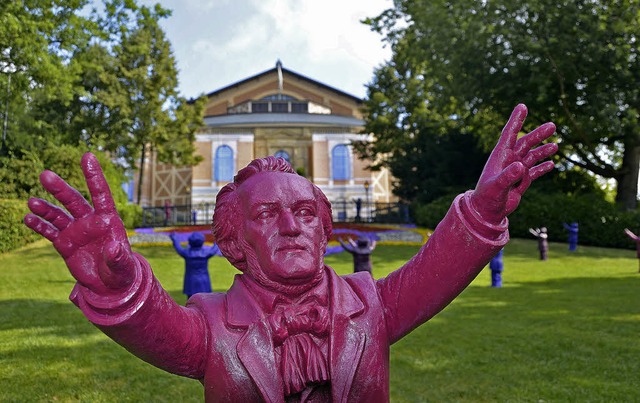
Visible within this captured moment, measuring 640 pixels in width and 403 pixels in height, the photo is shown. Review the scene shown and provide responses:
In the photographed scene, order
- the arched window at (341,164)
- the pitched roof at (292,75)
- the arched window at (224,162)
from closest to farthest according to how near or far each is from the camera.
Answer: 1. the arched window at (224,162)
2. the arched window at (341,164)
3. the pitched roof at (292,75)

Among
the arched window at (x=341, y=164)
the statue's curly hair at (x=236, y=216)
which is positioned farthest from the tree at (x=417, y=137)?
the statue's curly hair at (x=236, y=216)

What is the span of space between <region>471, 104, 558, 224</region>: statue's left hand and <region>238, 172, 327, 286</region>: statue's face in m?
0.66

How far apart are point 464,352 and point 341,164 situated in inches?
1215

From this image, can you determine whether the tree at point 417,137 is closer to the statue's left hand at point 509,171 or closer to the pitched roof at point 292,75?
the pitched roof at point 292,75

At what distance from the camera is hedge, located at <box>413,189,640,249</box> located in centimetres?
1794

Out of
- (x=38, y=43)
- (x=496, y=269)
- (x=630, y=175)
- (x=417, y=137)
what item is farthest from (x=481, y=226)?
(x=417, y=137)

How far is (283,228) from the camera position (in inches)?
77.4

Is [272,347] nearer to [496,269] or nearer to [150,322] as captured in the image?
[150,322]

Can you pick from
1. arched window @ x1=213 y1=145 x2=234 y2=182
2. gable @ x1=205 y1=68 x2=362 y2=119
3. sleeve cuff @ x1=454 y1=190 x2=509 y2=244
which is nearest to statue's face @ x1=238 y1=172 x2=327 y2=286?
sleeve cuff @ x1=454 y1=190 x2=509 y2=244

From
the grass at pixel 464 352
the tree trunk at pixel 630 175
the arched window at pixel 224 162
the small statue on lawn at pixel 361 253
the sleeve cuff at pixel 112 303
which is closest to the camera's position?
the sleeve cuff at pixel 112 303

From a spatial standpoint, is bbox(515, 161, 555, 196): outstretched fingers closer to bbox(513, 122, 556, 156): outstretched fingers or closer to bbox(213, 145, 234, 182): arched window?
bbox(513, 122, 556, 156): outstretched fingers

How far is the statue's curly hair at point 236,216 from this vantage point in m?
2.16

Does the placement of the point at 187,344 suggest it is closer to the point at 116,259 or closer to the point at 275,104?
→ the point at 116,259

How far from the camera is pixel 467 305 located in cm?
906
